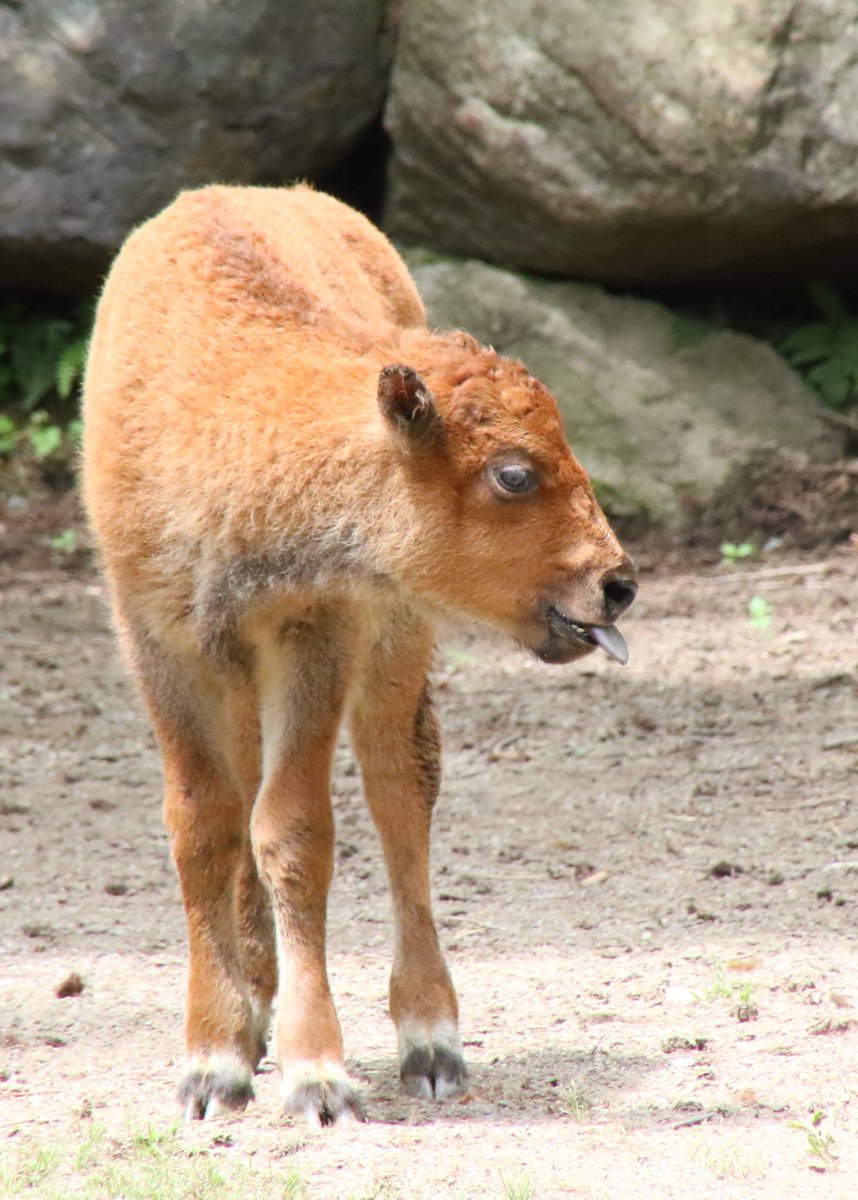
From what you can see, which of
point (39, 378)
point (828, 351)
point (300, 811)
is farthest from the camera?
point (39, 378)

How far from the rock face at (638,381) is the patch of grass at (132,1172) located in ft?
22.9

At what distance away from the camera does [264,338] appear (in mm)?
4609

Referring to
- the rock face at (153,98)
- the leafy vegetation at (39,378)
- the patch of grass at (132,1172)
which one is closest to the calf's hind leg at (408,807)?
the patch of grass at (132,1172)

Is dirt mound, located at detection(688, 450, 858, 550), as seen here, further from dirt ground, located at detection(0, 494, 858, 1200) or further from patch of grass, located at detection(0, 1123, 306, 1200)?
patch of grass, located at detection(0, 1123, 306, 1200)

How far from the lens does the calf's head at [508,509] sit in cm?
427

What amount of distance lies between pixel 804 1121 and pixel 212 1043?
5.35 ft

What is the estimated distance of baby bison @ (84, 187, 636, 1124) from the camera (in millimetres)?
4324

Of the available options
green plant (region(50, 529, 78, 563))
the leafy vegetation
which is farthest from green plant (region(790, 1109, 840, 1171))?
the leafy vegetation

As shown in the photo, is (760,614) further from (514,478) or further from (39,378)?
(39,378)

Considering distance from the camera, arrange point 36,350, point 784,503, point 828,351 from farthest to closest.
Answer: point 36,350, point 828,351, point 784,503

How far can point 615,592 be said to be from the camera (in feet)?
14.2

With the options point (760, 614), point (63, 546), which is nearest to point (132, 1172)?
point (760, 614)

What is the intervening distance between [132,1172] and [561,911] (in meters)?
2.65

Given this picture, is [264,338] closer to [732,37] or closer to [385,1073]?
[385,1073]
